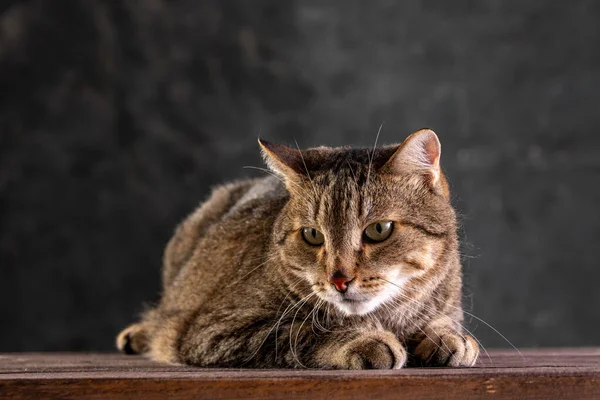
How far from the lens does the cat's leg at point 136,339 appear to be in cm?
260

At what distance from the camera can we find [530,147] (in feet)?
12.5

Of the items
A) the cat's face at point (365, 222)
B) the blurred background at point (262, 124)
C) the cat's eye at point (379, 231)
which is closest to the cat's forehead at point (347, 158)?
the cat's face at point (365, 222)

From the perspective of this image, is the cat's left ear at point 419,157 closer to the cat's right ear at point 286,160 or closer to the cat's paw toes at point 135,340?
the cat's right ear at point 286,160

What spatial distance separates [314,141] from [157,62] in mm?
761

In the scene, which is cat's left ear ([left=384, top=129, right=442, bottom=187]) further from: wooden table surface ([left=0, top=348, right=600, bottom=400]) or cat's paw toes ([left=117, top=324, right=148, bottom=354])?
cat's paw toes ([left=117, top=324, right=148, bottom=354])

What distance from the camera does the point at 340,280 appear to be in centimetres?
181

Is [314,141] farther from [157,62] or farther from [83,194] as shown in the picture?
[83,194]

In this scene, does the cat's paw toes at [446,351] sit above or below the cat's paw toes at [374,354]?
below

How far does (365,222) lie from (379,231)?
0.04 metres

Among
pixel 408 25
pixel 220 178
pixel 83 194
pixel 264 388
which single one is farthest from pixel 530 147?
pixel 264 388

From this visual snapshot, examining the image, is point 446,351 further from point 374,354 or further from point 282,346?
point 282,346

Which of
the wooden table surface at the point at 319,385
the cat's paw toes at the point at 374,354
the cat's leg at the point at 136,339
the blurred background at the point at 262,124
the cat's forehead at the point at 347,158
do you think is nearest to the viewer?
the wooden table surface at the point at 319,385

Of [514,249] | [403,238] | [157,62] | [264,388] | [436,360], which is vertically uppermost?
[157,62]

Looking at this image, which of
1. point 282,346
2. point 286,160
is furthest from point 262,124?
point 282,346
